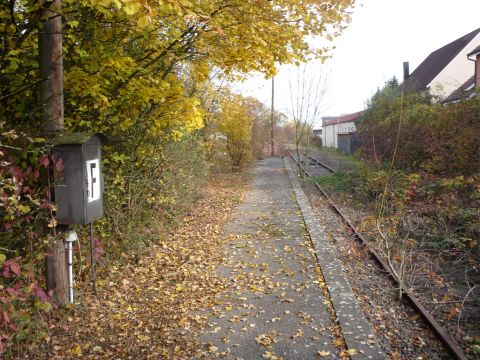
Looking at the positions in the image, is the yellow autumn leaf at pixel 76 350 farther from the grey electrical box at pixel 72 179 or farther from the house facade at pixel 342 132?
the house facade at pixel 342 132

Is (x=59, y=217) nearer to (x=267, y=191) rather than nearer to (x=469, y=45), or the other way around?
(x=267, y=191)

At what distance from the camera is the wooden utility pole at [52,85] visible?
14.5 feet

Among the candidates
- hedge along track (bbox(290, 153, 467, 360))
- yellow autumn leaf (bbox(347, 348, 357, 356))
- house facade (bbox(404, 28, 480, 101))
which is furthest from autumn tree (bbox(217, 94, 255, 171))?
yellow autumn leaf (bbox(347, 348, 357, 356))

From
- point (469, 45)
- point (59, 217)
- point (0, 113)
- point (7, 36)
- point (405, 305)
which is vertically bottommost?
point (405, 305)

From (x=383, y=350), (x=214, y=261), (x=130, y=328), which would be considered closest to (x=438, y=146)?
(x=214, y=261)

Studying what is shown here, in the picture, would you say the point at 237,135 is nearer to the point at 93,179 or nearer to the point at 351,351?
the point at 93,179

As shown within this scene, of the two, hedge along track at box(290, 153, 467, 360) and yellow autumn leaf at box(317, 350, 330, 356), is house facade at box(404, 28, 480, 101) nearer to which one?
hedge along track at box(290, 153, 467, 360)

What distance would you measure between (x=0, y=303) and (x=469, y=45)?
38385 mm

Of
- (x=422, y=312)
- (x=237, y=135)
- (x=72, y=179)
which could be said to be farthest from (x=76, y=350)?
(x=237, y=135)

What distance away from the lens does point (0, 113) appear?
4852mm

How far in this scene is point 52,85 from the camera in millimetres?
4547

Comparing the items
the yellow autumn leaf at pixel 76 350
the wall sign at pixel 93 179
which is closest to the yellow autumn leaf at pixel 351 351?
the yellow autumn leaf at pixel 76 350

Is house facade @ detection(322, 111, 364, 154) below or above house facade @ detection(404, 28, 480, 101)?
below

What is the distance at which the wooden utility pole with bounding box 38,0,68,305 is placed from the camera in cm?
442
